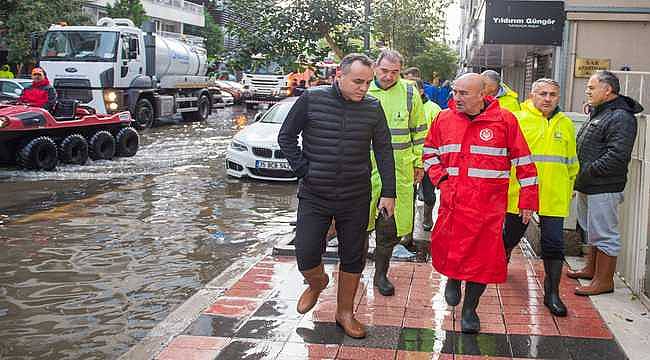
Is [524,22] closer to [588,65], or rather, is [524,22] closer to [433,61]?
[588,65]

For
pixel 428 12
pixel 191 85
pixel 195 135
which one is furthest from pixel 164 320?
pixel 428 12

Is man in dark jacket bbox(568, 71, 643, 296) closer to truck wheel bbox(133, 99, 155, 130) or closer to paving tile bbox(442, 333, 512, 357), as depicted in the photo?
paving tile bbox(442, 333, 512, 357)

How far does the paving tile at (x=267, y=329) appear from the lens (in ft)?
17.1

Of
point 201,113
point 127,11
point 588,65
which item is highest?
point 127,11

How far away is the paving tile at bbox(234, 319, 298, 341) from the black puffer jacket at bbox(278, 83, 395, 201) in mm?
940

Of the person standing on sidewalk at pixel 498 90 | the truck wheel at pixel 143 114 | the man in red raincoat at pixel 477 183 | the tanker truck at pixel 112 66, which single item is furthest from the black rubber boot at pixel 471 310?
the truck wheel at pixel 143 114

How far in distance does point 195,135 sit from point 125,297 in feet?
57.8

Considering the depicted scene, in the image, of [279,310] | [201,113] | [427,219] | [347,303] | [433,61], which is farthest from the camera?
[433,61]

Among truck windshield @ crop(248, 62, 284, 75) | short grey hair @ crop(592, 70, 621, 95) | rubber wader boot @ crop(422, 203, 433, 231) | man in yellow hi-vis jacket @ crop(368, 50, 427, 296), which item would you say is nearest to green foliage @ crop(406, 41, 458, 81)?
rubber wader boot @ crop(422, 203, 433, 231)

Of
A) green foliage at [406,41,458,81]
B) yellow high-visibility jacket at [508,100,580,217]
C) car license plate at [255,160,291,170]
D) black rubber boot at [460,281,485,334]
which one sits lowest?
black rubber boot at [460,281,485,334]

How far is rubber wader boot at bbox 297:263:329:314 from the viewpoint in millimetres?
5247

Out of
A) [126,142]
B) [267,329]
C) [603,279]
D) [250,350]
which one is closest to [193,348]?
[250,350]

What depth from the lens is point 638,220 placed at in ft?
20.3

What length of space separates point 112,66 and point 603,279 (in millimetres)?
17799
